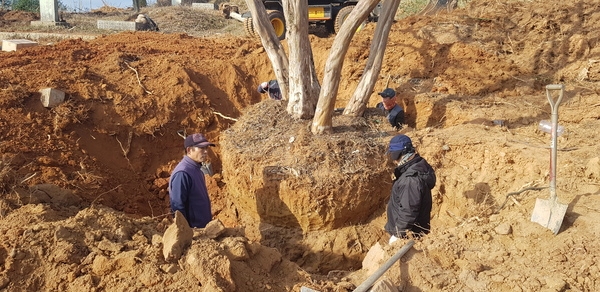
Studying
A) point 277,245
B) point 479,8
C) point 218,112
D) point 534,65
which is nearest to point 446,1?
point 479,8

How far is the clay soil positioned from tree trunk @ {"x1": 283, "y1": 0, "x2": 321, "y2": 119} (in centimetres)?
31

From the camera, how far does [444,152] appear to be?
560cm

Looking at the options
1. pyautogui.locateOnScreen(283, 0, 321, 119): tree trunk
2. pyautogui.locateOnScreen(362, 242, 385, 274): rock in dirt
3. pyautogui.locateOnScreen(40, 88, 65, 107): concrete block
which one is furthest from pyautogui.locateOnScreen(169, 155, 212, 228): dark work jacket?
pyautogui.locateOnScreen(40, 88, 65, 107): concrete block

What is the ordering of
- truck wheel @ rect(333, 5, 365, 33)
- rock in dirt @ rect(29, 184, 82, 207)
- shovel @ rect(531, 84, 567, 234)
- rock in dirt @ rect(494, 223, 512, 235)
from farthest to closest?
1. truck wheel @ rect(333, 5, 365, 33)
2. rock in dirt @ rect(29, 184, 82, 207)
3. rock in dirt @ rect(494, 223, 512, 235)
4. shovel @ rect(531, 84, 567, 234)

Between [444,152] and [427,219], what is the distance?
5.63 feet

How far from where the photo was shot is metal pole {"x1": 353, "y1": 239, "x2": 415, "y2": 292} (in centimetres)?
284

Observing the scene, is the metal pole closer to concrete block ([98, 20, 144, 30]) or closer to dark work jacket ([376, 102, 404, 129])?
dark work jacket ([376, 102, 404, 129])

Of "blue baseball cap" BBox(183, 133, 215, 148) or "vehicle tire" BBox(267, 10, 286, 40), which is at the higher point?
"vehicle tire" BBox(267, 10, 286, 40)

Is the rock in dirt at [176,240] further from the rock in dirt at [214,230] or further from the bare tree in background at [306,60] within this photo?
the bare tree in background at [306,60]

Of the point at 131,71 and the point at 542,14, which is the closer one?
the point at 131,71

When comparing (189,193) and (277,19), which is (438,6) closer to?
(277,19)

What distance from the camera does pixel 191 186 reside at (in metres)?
4.10

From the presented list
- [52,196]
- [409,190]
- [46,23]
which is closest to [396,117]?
[409,190]

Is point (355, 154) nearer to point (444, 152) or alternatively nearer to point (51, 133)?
point (444, 152)
